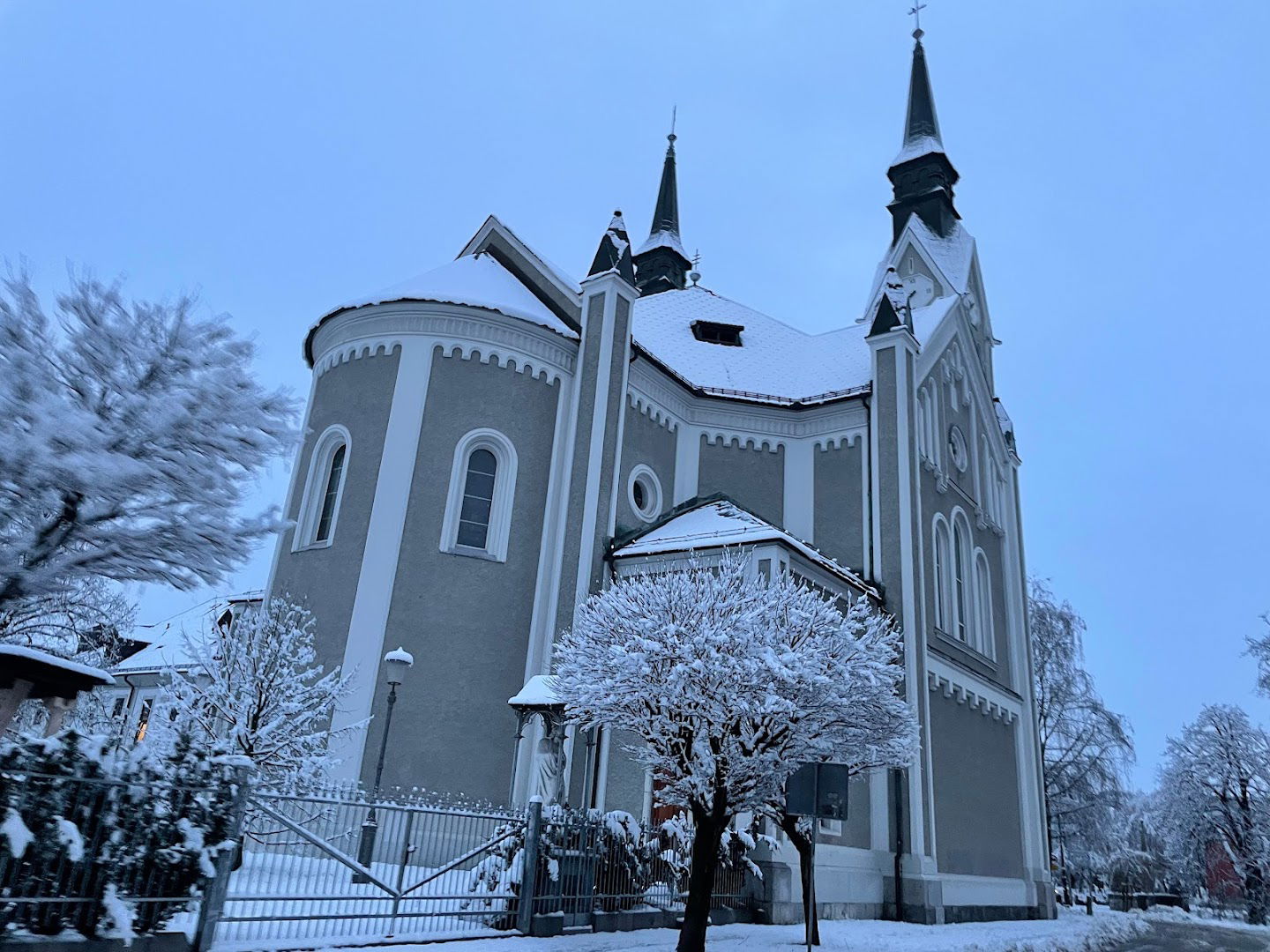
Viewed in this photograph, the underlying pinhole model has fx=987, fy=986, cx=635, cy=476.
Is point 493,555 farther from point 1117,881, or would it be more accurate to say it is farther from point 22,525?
point 1117,881

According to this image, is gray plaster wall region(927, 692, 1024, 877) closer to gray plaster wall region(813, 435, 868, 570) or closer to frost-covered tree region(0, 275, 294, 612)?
gray plaster wall region(813, 435, 868, 570)

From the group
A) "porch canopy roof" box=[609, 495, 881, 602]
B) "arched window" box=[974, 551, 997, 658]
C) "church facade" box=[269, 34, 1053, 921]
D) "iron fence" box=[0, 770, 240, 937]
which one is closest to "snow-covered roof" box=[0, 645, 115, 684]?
"iron fence" box=[0, 770, 240, 937]

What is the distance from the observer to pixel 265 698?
1455 cm

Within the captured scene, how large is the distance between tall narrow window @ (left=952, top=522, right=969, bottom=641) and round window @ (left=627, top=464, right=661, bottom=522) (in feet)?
26.8

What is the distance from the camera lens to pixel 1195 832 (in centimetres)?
3728

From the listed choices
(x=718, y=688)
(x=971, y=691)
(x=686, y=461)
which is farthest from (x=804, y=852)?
(x=971, y=691)

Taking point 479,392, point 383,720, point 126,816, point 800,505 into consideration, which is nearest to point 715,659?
point 126,816

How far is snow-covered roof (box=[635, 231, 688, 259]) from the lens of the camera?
38.7m

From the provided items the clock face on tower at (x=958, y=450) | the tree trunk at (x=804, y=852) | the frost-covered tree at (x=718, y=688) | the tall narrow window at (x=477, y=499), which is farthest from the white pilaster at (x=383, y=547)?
the clock face on tower at (x=958, y=450)

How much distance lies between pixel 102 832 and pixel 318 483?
12.5 meters

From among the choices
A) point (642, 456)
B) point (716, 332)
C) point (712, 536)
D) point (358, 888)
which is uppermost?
point (716, 332)

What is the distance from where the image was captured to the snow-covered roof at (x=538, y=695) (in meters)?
13.0

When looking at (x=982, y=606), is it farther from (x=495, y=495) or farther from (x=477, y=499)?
(x=477, y=499)

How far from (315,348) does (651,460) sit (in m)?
7.56
